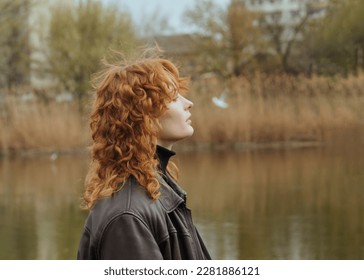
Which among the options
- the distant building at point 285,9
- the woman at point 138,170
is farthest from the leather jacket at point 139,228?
the distant building at point 285,9

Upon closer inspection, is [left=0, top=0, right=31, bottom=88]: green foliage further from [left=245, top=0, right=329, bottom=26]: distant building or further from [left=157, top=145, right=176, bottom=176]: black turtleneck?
[left=157, top=145, right=176, bottom=176]: black turtleneck

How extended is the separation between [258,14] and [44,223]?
12892mm

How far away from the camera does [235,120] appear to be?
10.6m

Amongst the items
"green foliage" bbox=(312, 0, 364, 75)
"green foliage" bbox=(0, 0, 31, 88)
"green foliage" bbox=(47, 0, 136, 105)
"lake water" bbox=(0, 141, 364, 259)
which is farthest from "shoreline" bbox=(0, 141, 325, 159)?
"green foliage" bbox=(0, 0, 31, 88)

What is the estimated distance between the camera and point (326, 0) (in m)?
16.0

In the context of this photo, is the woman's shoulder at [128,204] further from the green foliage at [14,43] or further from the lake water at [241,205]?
the green foliage at [14,43]

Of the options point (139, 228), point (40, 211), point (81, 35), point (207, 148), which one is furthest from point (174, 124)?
point (81, 35)

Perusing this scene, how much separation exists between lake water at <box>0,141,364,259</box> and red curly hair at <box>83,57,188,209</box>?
2.92 meters

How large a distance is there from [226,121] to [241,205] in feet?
15.2

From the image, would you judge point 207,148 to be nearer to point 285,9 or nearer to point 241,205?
point 241,205

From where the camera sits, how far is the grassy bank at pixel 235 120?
10.4 metres

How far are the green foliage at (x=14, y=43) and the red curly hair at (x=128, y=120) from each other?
47.5 feet

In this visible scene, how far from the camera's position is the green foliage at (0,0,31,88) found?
51.0ft
